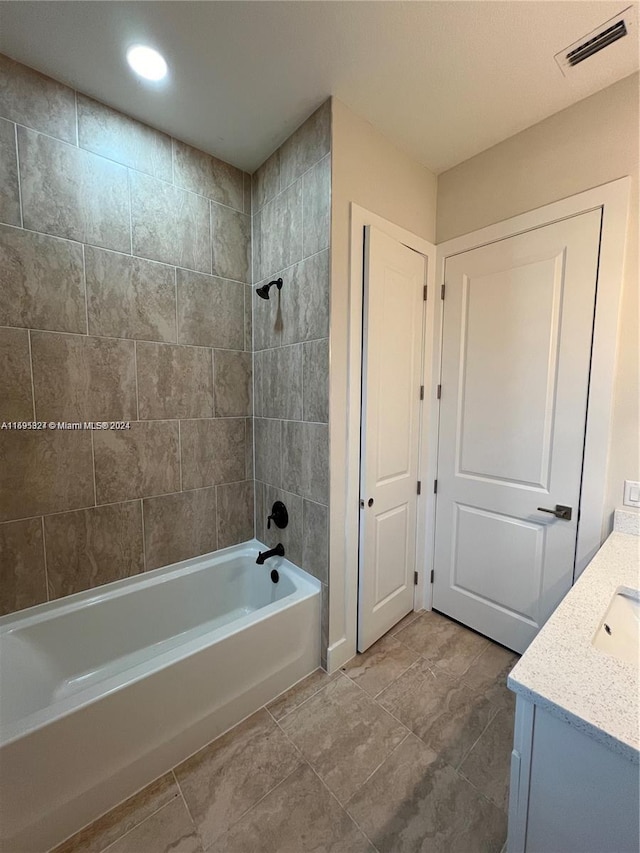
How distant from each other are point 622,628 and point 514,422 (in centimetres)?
98

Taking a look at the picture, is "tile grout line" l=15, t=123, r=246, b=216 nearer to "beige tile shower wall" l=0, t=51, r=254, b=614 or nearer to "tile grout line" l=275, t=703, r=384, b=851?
"beige tile shower wall" l=0, t=51, r=254, b=614

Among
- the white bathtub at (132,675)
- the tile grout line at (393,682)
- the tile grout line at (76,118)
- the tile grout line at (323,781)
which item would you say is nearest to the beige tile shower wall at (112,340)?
Result: the tile grout line at (76,118)

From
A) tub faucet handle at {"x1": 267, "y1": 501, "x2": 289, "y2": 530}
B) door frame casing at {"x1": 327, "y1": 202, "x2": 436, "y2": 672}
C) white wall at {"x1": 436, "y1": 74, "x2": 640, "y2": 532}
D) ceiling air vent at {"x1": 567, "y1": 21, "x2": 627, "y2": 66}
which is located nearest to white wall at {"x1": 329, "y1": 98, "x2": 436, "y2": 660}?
door frame casing at {"x1": 327, "y1": 202, "x2": 436, "y2": 672}

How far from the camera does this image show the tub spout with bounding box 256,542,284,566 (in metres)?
1.92

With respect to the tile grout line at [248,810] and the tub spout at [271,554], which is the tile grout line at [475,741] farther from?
the tub spout at [271,554]

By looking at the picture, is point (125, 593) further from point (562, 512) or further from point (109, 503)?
point (562, 512)

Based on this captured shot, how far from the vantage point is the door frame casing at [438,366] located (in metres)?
1.46

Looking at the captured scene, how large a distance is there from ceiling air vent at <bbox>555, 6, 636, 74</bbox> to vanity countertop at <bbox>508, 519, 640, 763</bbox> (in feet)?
6.25

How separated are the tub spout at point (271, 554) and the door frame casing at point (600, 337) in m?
1.48

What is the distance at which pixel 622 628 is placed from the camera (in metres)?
1.02

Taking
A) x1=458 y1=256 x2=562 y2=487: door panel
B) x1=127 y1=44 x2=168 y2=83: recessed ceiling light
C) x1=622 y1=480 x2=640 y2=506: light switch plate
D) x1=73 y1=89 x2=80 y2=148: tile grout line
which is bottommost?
x1=622 y1=480 x2=640 y2=506: light switch plate

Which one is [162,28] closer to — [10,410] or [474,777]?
[10,410]

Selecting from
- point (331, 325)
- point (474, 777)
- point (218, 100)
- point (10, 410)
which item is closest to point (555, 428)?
point (331, 325)

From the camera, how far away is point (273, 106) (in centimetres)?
159
